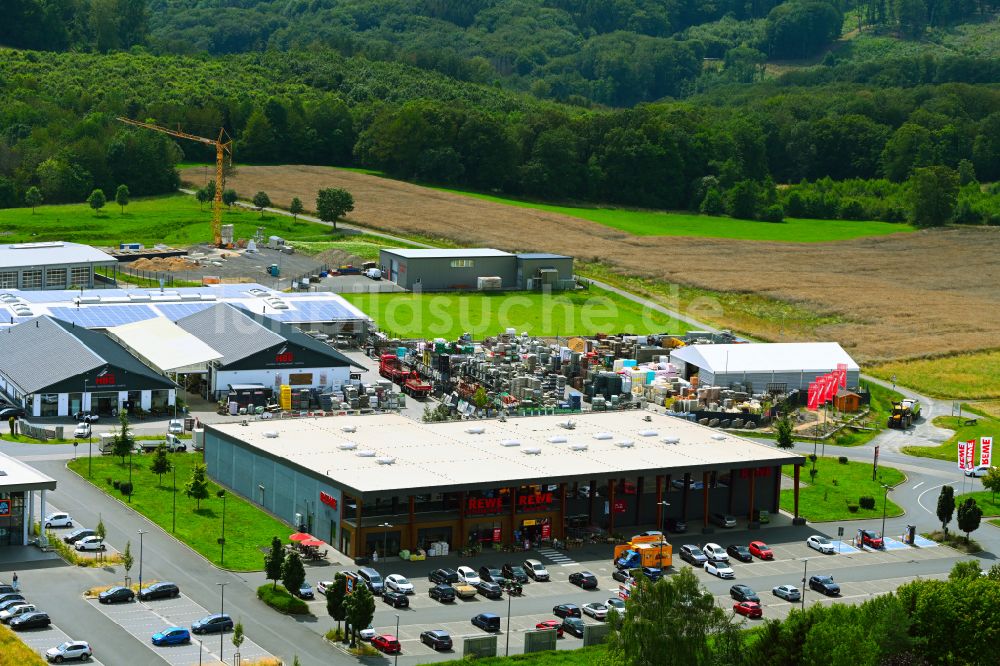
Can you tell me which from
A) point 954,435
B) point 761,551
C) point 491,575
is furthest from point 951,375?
point 491,575

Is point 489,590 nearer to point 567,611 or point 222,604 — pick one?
point 567,611

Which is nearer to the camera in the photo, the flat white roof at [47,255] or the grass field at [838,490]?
the grass field at [838,490]

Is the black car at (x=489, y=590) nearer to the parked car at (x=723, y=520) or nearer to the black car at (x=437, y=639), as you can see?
the black car at (x=437, y=639)

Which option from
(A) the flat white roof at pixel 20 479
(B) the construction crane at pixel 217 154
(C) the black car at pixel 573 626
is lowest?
(C) the black car at pixel 573 626

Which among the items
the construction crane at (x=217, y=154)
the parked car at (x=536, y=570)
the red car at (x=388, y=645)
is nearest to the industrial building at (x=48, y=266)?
the construction crane at (x=217, y=154)

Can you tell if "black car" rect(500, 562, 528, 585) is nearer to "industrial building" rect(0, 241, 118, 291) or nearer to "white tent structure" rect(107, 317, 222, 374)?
"white tent structure" rect(107, 317, 222, 374)

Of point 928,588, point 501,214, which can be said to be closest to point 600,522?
point 928,588
